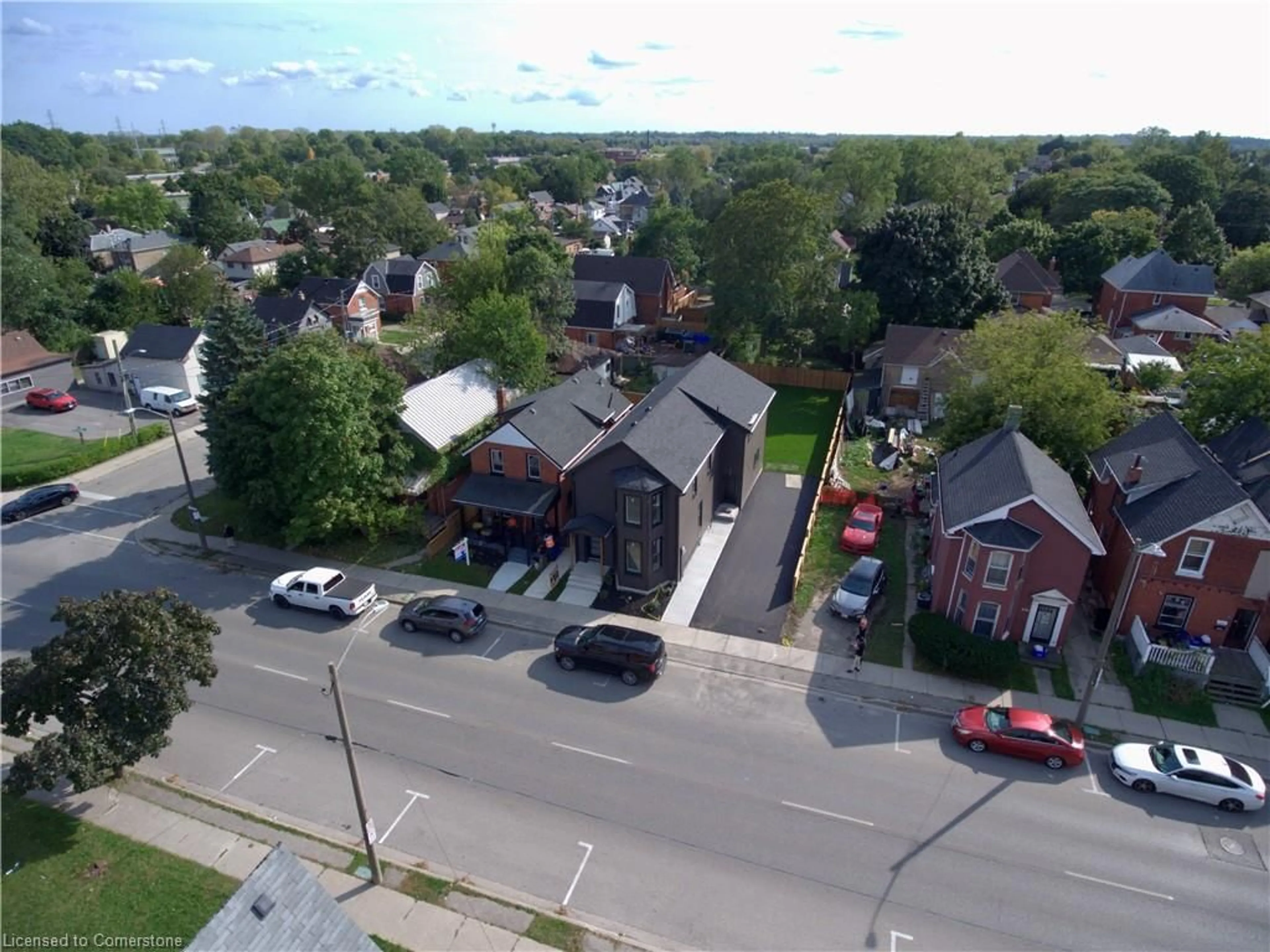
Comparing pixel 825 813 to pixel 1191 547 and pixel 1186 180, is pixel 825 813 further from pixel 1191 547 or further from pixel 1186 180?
pixel 1186 180

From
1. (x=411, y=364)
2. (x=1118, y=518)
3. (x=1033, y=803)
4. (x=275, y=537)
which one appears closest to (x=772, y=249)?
(x=411, y=364)

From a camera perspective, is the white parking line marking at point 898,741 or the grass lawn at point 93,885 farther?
the white parking line marking at point 898,741

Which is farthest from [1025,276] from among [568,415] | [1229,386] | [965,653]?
[965,653]

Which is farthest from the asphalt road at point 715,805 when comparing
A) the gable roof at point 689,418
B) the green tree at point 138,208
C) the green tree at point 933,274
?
the green tree at point 138,208

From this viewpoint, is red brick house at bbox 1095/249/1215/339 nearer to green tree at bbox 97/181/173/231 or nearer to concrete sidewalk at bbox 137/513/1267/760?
concrete sidewalk at bbox 137/513/1267/760

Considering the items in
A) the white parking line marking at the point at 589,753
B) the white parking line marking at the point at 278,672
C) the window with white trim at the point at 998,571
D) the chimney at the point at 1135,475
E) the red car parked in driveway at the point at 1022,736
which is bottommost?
the white parking line marking at the point at 278,672

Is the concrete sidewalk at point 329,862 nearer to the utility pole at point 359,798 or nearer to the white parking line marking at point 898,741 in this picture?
the utility pole at point 359,798

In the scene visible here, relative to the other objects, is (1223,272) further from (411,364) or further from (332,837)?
(332,837)
